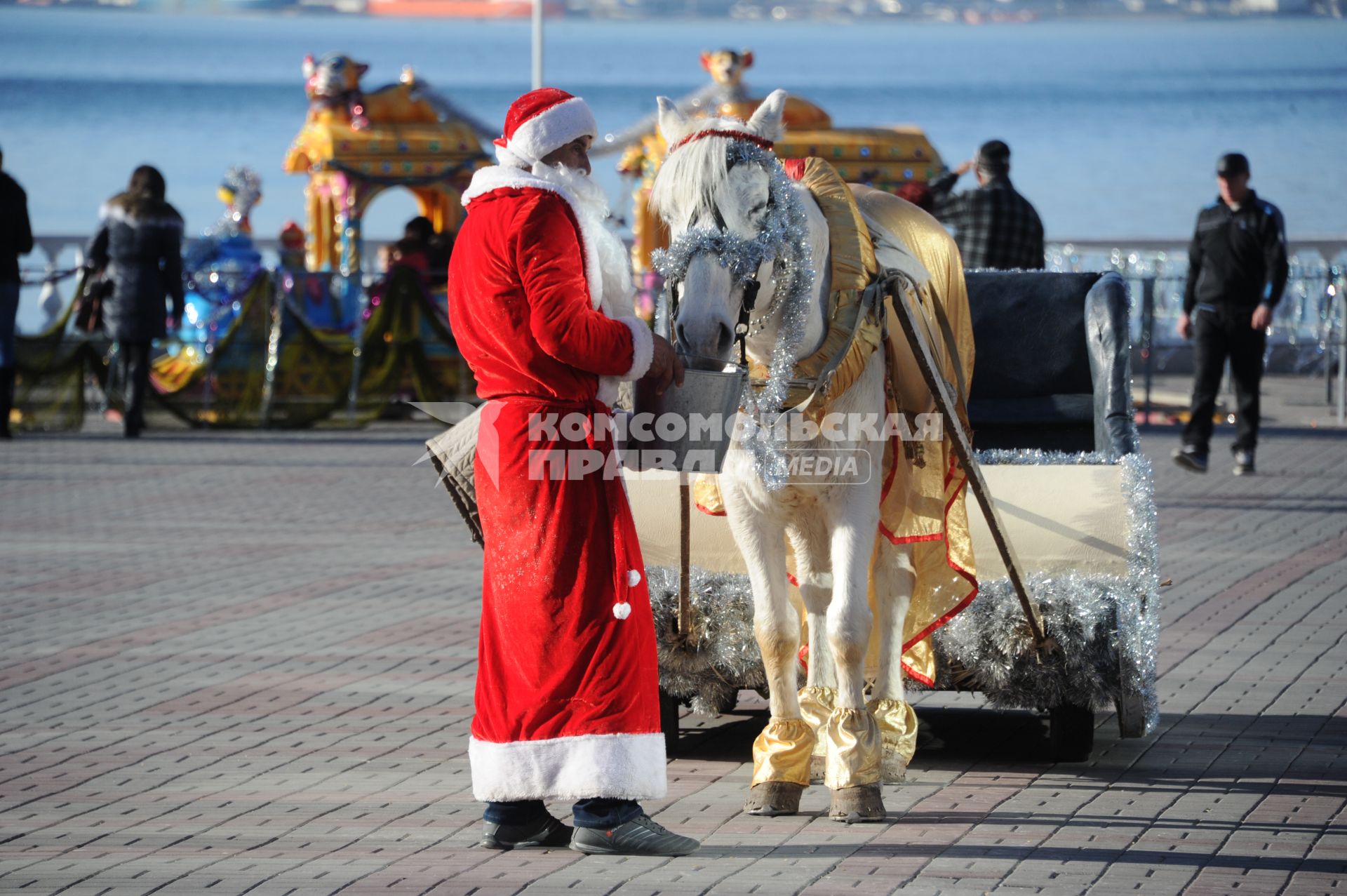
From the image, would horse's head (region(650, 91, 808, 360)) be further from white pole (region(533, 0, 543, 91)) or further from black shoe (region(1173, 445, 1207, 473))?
white pole (region(533, 0, 543, 91))

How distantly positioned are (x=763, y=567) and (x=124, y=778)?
6.97ft

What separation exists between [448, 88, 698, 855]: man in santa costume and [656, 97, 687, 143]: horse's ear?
197 millimetres

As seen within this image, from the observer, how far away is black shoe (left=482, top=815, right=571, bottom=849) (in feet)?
17.5

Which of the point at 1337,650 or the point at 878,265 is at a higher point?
the point at 878,265

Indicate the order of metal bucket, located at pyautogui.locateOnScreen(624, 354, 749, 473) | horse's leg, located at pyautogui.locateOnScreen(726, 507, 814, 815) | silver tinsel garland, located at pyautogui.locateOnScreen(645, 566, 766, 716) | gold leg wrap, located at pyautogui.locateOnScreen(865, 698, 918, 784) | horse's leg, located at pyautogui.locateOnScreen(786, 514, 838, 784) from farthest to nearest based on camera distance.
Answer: silver tinsel garland, located at pyautogui.locateOnScreen(645, 566, 766, 716) → gold leg wrap, located at pyautogui.locateOnScreen(865, 698, 918, 784) → horse's leg, located at pyautogui.locateOnScreen(786, 514, 838, 784) → horse's leg, located at pyautogui.locateOnScreen(726, 507, 814, 815) → metal bucket, located at pyautogui.locateOnScreen(624, 354, 749, 473)

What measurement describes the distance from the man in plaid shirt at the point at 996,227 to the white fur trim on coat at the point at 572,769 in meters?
6.72

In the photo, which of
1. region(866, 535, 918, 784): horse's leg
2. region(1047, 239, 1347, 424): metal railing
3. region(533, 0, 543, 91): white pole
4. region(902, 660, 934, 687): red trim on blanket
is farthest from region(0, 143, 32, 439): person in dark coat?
region(866, 535, 918, 784): horse's leg

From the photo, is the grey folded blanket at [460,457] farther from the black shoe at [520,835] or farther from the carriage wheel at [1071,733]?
the carriage wheel at [1071,733]

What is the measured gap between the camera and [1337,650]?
7.85m

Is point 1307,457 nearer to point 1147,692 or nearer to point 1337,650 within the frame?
point 1337,650

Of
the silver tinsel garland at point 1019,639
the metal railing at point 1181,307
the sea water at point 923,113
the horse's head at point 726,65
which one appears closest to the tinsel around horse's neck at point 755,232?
the silver tinsel garland at point 1019,639

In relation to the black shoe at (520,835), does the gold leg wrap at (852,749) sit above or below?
above

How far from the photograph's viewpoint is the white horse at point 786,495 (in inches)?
196

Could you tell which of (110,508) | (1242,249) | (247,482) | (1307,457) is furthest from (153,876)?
(1307,457)
